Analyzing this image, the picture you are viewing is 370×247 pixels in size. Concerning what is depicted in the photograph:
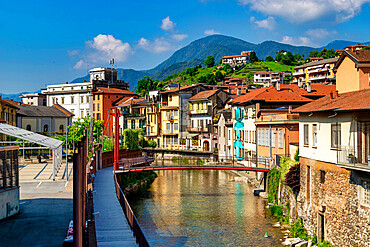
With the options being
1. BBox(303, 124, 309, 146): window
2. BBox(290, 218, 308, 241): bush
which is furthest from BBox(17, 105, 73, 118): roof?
BBox(290, 218, 308, 241): bush

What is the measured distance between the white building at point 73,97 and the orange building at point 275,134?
71.1 meters

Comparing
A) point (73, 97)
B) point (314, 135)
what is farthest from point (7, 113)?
point (73, 97)

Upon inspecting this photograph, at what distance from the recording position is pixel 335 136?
24.0 m

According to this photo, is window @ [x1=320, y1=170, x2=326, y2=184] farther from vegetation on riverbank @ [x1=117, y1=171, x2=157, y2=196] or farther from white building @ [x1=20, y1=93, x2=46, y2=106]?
white building @ [x1=20, y1=93, x2=46, y2=106]

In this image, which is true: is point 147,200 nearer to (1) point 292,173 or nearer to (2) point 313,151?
(1) point 292,173

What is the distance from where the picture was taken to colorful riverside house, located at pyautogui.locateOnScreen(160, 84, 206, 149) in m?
83.5

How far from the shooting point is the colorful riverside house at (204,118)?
242 feet

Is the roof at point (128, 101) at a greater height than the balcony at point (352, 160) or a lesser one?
greater

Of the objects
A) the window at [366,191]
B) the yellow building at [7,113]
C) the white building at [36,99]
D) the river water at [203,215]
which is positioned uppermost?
the white building at [36,99]

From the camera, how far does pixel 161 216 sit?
32.4 metres

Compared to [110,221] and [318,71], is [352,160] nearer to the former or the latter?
[110,221]

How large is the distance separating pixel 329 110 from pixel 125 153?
33461 millimetres

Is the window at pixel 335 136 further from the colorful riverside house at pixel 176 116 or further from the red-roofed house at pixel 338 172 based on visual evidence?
the colorful riverside house at pixel 176 116

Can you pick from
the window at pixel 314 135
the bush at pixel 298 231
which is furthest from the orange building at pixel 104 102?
Result: the window at pixel 314 135
